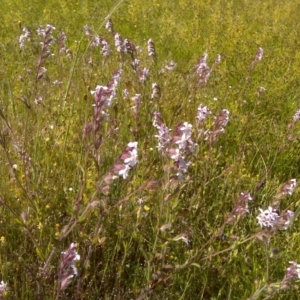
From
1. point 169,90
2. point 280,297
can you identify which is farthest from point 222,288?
point 169,90

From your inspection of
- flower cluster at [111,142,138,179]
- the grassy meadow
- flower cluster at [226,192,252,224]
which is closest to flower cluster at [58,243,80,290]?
the grassy meadow

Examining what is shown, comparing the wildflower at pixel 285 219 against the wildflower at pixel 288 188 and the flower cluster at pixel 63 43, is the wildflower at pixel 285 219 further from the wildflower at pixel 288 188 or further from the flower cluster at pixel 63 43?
the flower cluster at pixel 63 43

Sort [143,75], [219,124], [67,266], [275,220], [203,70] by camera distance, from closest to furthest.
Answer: [67,266] → [275,220] → [219,124] → [143,75] → [203,70]

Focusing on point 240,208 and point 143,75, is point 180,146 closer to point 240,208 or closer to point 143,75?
point 240,208

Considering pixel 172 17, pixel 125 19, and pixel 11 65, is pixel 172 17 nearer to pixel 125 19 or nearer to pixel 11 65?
pixel 125 19

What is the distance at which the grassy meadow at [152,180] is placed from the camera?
1646mm

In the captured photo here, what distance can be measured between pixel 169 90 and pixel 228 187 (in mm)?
1079

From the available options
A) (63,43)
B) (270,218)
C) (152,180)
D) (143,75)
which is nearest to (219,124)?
(270,218)

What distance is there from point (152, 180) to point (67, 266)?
35 cm

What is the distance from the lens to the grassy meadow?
64.8 inches

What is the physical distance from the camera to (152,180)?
4.89 feet

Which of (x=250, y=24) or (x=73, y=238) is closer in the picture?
(x=73, y=238)

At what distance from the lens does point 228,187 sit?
2523mm

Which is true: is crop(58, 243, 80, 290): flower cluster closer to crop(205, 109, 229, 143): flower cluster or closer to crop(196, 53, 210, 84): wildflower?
crop(205, 109, 229, 143): flower cluster
